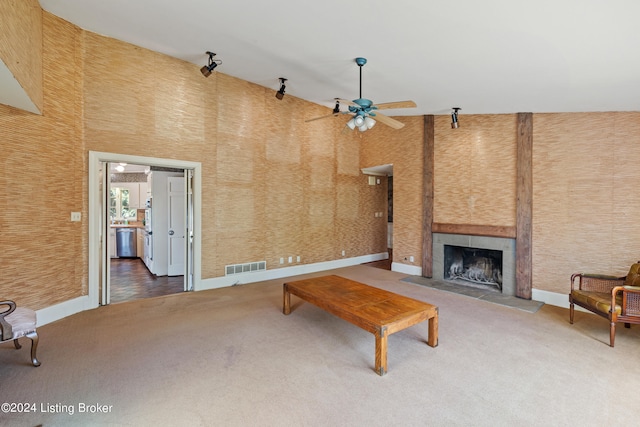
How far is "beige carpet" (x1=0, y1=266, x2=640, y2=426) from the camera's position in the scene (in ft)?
6.96

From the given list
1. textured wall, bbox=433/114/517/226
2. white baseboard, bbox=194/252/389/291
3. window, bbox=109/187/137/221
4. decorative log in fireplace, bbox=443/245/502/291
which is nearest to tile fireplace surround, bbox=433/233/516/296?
decorative log in fireplace, bbox=443/245/502/291

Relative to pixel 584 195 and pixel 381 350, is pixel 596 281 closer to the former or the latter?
pixel 584 195

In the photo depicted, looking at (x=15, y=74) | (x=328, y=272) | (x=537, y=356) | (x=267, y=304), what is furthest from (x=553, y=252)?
(x=15, y=74)

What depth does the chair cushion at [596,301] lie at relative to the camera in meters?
3.26

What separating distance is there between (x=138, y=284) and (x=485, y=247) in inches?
253

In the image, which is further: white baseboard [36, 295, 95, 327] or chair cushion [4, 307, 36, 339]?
white baseboard [36, 295, 95, 327]

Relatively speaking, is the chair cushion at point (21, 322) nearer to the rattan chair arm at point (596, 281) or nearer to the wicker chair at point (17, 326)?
the wicker chair at point (17, 326)

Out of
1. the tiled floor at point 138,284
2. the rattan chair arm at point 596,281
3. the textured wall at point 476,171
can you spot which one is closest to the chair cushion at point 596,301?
the rattan chair arm at point 596,281

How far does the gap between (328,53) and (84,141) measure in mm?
3440

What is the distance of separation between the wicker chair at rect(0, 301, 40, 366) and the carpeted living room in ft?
0.16

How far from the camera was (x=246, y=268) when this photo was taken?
18.4ft

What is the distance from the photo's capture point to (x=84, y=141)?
4012mm

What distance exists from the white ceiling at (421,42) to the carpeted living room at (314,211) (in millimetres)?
30

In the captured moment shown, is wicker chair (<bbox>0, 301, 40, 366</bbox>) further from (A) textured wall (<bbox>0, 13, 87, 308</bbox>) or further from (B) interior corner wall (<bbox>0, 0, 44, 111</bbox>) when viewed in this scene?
(B) interior corner wall (<bbox>0, 0, 44, 111</bbox>)
